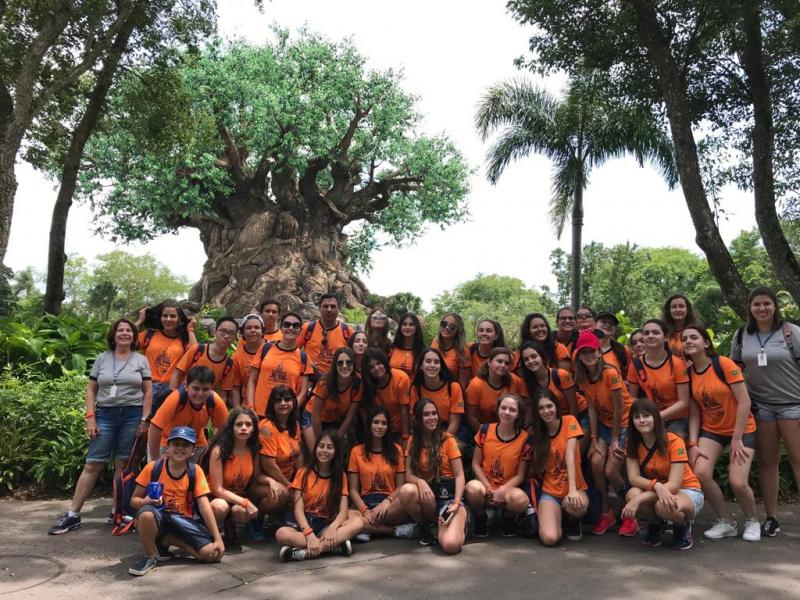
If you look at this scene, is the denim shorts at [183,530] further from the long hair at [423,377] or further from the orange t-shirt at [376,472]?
the long hair at [423,377]

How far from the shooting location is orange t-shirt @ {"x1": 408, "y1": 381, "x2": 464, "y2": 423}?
579cm

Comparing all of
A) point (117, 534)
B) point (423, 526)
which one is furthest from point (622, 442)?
point (117, 534)

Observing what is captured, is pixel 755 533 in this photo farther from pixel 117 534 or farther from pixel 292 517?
pixel 117 534

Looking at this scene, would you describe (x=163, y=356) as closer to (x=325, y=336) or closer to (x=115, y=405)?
(x=115, y=405)

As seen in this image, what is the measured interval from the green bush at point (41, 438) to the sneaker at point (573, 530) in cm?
481

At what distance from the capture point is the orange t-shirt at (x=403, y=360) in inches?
246

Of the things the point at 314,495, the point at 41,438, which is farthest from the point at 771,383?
the point at 41,438

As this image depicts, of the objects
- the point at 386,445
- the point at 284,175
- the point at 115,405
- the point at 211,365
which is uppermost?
the point at 284,175

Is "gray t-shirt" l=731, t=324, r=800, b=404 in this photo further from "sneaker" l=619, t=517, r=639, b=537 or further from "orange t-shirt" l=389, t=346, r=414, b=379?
"orange t-shirt" l=389, t=346, r=414, b=379

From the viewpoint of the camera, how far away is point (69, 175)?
1279cm

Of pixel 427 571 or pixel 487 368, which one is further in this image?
pixel 487 368

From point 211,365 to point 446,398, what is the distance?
2087mm

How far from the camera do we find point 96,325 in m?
10.9

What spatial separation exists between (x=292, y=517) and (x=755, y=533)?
348 cm
